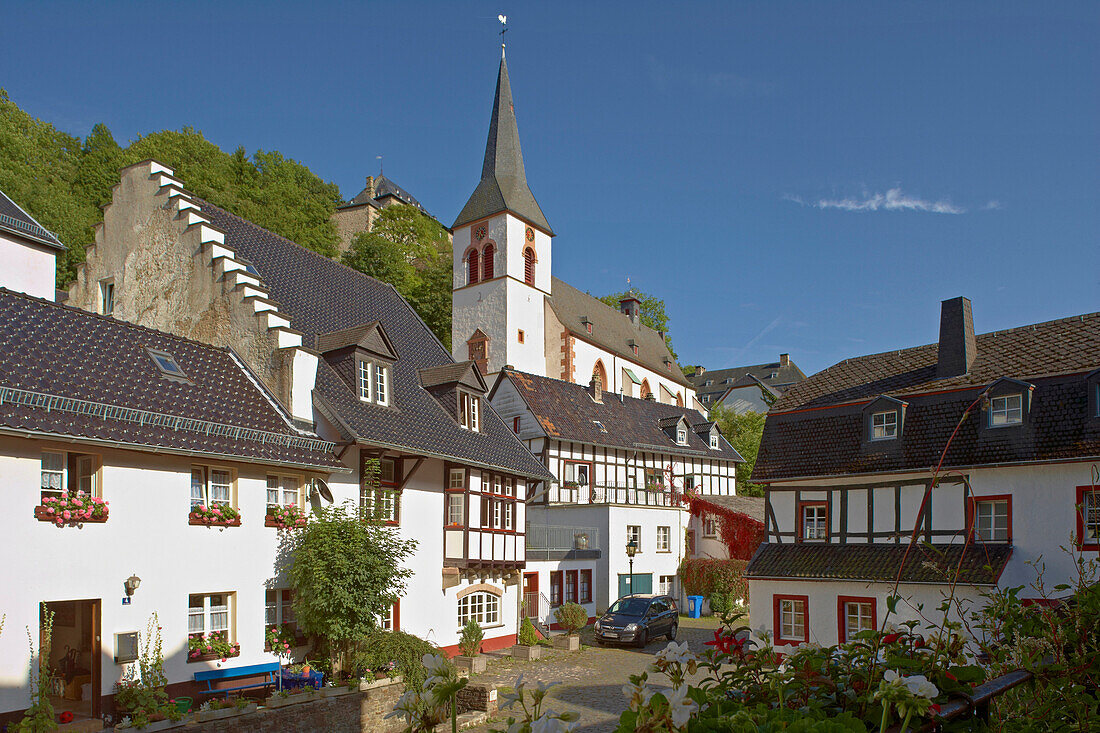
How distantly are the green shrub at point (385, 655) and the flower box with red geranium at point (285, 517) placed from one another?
262 cm

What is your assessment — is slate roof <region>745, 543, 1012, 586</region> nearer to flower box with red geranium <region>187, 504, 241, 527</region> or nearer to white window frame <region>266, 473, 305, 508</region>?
white window frame <region>266, 473, 305, 508</region>

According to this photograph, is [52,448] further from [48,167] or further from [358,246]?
[358,246]

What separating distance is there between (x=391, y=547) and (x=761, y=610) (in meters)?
10.8

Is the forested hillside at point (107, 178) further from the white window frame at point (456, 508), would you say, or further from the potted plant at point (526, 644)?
the potted plant at point (526, 644)

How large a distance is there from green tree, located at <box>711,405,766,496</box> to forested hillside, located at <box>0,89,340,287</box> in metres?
32.2

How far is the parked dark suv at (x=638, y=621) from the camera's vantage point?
2561 centimetres

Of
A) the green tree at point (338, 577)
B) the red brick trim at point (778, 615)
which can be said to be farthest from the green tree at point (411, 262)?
the green tree at point (338, 577)

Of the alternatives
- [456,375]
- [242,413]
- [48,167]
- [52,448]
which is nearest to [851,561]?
[456,375]

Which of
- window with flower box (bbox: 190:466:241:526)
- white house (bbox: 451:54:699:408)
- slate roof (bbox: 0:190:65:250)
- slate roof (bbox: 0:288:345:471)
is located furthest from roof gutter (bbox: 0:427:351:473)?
white house (bbox: 451:54:699:408)

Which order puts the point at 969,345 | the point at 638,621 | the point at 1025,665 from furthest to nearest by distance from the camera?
the point at 638,621 → the point at 969,345 → the point at 1025,665

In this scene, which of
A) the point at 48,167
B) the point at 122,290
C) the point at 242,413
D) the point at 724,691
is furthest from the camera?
the point at 48,167

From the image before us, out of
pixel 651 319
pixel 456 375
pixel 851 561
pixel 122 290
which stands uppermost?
pixel 651 319

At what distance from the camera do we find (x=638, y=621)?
25859 millimetres

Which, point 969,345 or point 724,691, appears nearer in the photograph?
point 724,691
